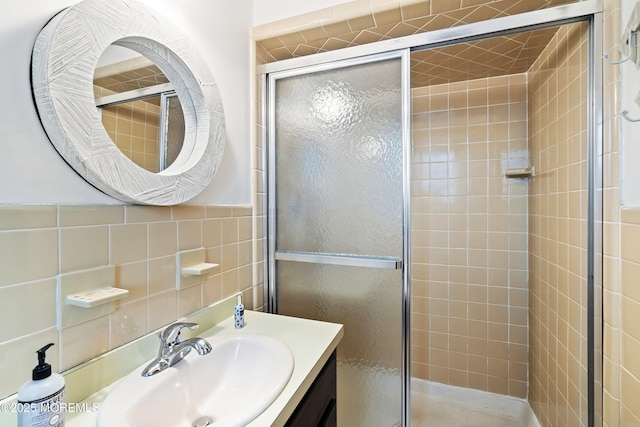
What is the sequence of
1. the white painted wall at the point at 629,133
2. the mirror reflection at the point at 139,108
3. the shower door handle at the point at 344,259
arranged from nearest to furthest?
the mirror reflection at the point at 139,108 < the white painted wall at the point at 629,133 < the shower door handle at the point at 344,259

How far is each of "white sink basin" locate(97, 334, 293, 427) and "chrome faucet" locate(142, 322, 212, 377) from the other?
0.08ft

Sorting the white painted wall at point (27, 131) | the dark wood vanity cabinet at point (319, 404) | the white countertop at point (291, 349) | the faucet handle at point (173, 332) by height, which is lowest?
the dark wood vanity cabinet at point (319, 404)

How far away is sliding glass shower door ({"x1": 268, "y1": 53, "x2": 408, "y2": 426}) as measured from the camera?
1229 millimetres

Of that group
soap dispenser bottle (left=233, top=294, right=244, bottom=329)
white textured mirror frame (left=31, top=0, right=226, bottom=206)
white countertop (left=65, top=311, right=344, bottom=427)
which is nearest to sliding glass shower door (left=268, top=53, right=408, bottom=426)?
white countertop (left=65, top=311, right=344, bottom=427)

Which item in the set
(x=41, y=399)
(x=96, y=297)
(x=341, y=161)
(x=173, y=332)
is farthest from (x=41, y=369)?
(x=341, y=161)

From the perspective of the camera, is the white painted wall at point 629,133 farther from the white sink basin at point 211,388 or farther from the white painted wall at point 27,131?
the white painted wall at point 27,131

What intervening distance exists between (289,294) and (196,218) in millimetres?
639

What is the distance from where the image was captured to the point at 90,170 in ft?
2.28

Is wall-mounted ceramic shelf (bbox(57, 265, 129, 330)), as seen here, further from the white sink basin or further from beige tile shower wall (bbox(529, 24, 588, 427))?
beige tile shower wall (bbox(529, 24, 588, 427))

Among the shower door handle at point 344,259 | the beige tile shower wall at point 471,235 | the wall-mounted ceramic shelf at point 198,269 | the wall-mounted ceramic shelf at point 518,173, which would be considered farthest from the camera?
the beige tile shower wall at point 471,235

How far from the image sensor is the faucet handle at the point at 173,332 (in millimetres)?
833

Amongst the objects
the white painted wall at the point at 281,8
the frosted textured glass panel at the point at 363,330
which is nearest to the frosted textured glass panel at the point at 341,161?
the frosted textured glass panel at the point at 363,330

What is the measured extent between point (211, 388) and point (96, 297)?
0.45 meters

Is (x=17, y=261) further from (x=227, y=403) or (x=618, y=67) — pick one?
(x=618, y=67)
